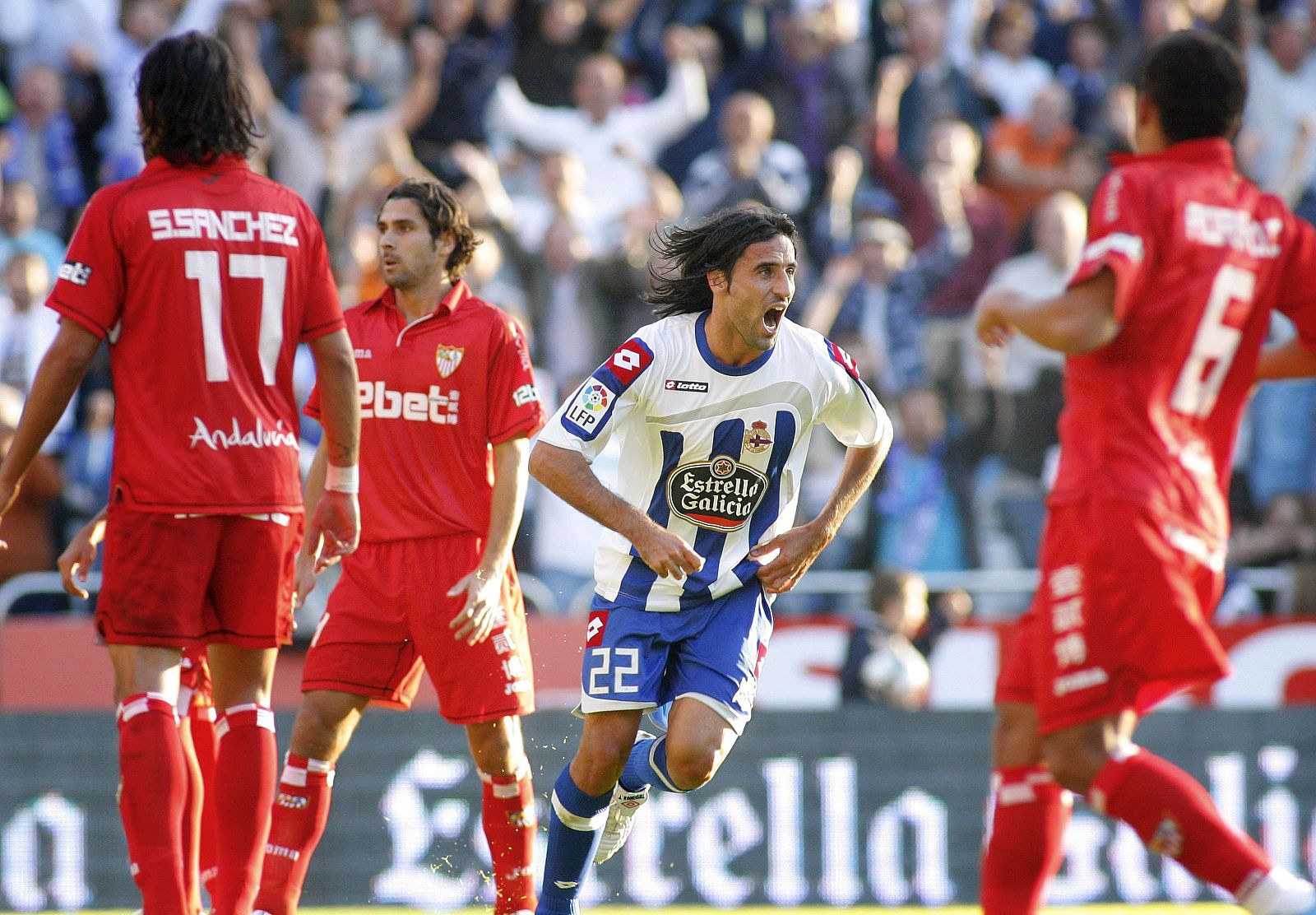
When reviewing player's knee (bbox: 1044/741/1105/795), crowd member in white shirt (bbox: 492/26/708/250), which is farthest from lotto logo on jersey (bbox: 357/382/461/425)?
crowd member in white shirt (bbox: 492/26/708/250)

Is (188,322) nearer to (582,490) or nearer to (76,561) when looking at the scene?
(76,561)

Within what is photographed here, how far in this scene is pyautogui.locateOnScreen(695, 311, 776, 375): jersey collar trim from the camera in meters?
5.75

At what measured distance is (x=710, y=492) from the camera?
574 centimetres

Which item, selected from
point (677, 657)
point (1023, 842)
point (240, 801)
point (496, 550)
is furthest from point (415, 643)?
point (1023, 842)

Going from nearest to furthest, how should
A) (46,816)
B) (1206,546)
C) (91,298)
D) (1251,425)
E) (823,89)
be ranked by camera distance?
(1206,546) < (91,298) < (46,816) < (1251,425) < (823,89)

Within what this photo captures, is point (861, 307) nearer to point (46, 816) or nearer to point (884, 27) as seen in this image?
point (884, 27)

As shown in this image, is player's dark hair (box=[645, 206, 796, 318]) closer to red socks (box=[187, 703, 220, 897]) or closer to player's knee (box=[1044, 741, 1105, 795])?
player's knee (box=[1044, 741, 1105, 795])

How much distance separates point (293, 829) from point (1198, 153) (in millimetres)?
3635

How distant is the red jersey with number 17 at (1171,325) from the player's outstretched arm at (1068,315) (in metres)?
0.03

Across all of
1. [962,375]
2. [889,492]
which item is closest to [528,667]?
[889,492]

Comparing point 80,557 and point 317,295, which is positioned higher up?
point 317,295

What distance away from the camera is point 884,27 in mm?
Result: 13305

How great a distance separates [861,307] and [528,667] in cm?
594

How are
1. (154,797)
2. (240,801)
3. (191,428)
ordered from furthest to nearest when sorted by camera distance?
(240,801), (191,428), (154,797)
